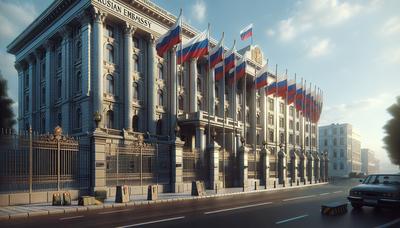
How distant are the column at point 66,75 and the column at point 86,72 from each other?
10.8ft

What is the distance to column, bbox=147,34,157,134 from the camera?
3759 cm

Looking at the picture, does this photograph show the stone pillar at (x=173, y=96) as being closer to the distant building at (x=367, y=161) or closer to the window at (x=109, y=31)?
the window at (x=109, y=31)

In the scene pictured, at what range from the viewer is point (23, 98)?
4644 cm

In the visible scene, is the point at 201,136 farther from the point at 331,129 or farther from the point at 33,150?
the point at 331,129

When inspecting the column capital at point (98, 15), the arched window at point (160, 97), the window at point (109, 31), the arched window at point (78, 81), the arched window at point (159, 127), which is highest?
the column capital at point (98, 15)

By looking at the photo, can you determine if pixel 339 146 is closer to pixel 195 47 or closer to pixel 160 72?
pixel 160 72

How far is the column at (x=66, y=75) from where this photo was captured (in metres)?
35.8

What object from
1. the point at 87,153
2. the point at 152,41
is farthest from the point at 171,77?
the point at 87,153

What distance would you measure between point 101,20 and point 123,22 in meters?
2.82

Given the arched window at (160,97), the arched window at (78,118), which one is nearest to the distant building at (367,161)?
the arched window at (160,97)

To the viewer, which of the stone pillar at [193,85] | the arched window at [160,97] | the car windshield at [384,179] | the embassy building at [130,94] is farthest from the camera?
the stone pillar at [193,85]

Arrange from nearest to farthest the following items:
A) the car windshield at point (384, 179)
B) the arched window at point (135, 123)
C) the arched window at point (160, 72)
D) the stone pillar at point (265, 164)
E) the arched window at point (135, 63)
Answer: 1. the car windshield at point (384, 179)
2. the stone pillar at point (265, 164)
3. the arched window at point (135, 123)
4. the arched window at point (135, 63)
5. the arched window at point (160, 72)

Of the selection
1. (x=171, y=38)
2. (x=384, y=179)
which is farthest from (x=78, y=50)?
(x=384, y=179)

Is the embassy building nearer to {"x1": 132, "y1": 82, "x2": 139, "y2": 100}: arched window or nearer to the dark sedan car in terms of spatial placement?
{"x1": 132, "y1": 82, "x2": 139, "y2": 100}: arched window
